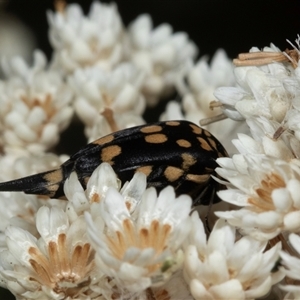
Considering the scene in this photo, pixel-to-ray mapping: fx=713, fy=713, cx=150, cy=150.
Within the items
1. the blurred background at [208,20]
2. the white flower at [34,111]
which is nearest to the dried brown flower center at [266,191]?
the white flower at [34,111]

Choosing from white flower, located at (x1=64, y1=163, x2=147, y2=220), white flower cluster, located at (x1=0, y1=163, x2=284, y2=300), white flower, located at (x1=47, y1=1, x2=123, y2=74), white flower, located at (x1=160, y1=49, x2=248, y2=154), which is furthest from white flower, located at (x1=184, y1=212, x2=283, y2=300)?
white flower, located at (x1=47, y1=1, x2=123, y2=74)

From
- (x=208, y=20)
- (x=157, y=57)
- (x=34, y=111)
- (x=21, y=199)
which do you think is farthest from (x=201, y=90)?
(x=208, y=20)

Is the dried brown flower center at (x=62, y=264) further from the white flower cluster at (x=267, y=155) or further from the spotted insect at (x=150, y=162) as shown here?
the white flower cluster at (x=267, y=155)

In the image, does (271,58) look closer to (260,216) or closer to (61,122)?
(260,216)

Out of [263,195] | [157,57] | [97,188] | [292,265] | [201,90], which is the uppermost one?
[157,57]

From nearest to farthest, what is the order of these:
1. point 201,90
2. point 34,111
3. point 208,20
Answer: point 34,111 → point 201,90 → point 208,20

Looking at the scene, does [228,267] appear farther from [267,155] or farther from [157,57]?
[157,57]
